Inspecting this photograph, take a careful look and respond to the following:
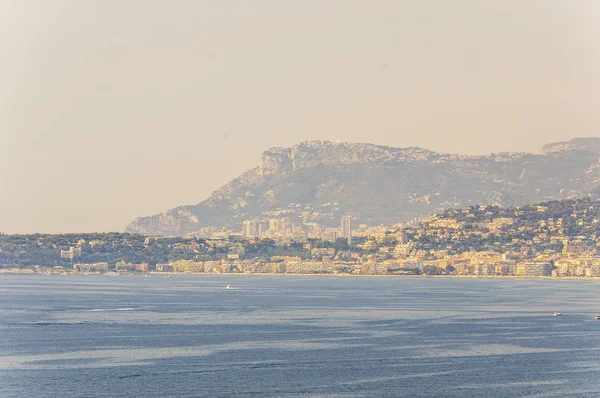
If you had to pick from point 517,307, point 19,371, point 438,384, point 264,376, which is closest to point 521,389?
point 438,384

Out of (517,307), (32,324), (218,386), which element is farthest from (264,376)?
(517,307)

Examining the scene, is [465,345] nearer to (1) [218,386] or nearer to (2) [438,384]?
(2) [438,384]

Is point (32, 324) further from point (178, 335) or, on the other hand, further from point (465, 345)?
point (465, 345)

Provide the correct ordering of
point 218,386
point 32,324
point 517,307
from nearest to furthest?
1. point 218,386
2. point 32,324
3. point 517,307

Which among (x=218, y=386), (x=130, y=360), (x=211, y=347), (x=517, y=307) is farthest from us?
(x=517, y=307)

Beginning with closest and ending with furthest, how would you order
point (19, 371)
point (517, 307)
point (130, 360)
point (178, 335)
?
point (19, 371), point (130, 360), point (178, 335), point (517, 307)

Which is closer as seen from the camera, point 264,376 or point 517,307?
point 264,376
